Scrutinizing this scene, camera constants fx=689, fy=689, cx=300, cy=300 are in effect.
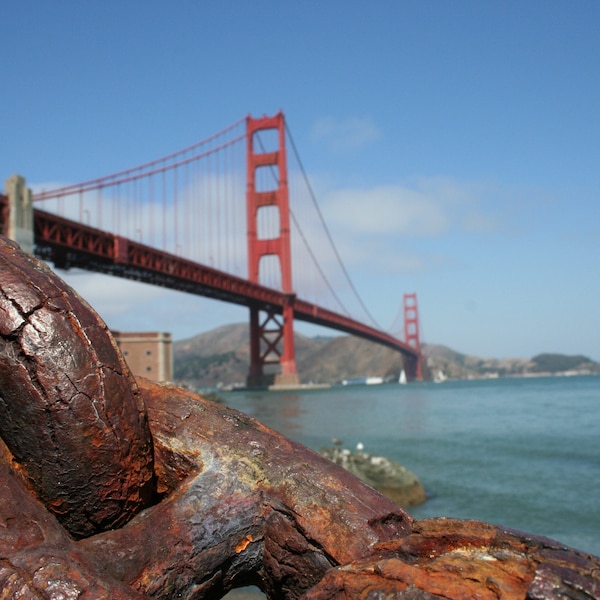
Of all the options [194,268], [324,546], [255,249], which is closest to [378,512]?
[324,546]

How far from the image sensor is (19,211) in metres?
20.3

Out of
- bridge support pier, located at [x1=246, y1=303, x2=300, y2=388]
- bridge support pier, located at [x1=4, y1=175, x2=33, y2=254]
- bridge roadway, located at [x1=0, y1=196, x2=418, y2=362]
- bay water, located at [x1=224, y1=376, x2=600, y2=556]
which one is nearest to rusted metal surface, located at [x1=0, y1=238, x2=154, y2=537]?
bay water, located at [x1=224, y1=376, x2=600, y2=556]

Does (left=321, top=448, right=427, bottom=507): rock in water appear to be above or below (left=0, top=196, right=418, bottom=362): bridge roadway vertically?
below

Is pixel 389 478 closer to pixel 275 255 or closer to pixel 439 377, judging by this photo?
pixel 275 255

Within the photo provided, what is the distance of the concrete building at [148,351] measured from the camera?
29562 millimetres

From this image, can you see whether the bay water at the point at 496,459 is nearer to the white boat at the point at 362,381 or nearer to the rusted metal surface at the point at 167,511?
the rusted metal surface at the point at 167,511

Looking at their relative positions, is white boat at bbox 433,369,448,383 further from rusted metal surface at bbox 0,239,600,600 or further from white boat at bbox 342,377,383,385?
rusted metal surface at bbox 0,239,600,600

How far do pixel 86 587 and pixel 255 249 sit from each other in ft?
149

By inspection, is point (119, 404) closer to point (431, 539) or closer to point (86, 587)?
point (86, 587)

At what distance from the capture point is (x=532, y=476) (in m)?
11.7

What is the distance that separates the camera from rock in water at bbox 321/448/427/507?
A: 8.87 metres

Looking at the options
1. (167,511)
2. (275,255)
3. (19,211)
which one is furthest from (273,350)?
(167,511)

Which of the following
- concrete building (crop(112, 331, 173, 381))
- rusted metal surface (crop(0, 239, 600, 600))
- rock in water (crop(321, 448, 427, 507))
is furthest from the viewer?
concrete building (crop(112, 331, 173, 381))

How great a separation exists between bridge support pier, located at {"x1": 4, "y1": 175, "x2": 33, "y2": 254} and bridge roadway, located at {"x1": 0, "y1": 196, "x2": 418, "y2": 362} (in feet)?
1.80
